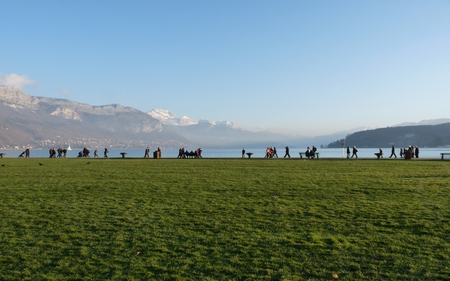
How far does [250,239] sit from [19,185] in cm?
1330

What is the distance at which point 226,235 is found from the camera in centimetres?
837

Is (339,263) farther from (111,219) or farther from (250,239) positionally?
(111,219)

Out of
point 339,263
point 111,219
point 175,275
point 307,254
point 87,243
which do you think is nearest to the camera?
point 175,275

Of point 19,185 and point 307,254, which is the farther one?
point 19,185

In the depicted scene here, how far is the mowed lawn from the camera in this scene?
631 cm

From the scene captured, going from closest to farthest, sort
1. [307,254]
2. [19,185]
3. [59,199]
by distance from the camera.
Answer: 1. [307,254]
2. [59,199]
3. [19,185]

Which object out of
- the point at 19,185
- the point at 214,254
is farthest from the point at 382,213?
the point at 19,185

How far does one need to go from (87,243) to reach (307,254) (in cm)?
438

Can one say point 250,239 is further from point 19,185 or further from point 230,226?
point 19,185

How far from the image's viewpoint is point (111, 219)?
10047mm

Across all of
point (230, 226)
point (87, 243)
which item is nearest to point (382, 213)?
point (230, 226)

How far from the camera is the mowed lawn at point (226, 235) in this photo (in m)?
6.31

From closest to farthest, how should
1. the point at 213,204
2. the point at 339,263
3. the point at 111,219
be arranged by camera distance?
1. the point at 339,263
2. the point at 111,219
3. the point at 213,204

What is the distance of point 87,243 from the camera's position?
309 inches
